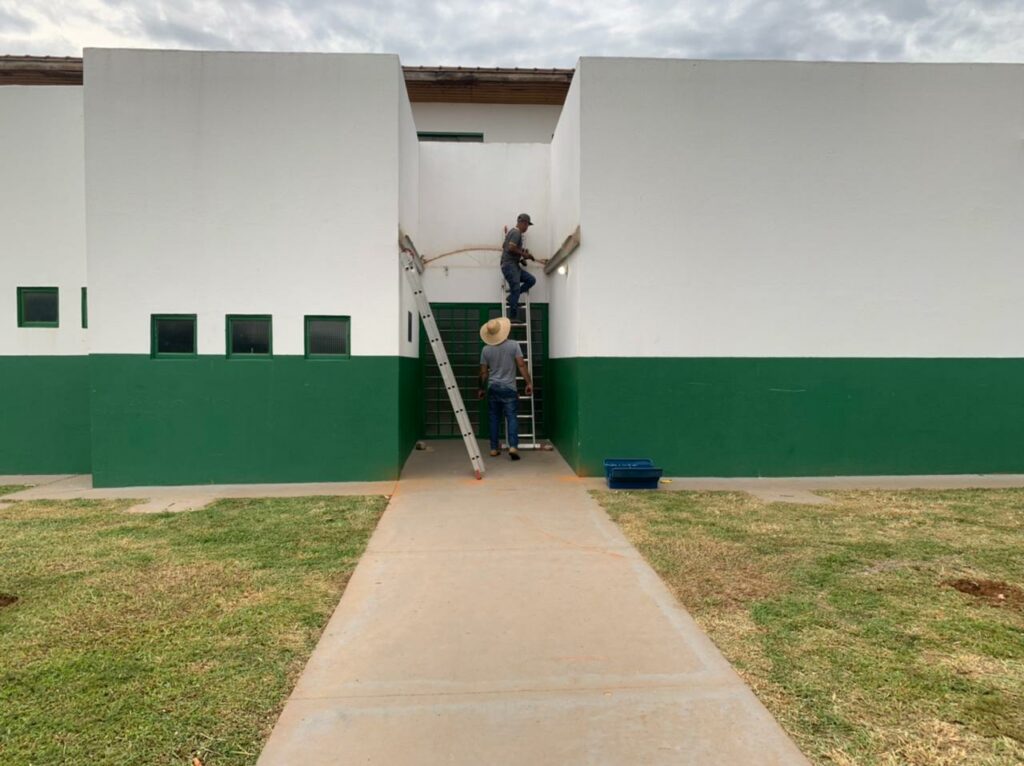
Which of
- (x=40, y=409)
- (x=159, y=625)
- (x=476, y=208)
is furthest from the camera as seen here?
Answer: (x=476, y=208)

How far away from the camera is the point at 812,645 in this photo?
379 centimetres

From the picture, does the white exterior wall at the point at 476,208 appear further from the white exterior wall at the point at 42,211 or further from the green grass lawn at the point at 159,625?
the green grass lawn at the point at 159,625

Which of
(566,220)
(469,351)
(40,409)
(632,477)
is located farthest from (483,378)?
(40,409)

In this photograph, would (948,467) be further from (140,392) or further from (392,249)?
(140,392)

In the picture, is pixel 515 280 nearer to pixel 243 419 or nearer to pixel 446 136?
pixel 243 419

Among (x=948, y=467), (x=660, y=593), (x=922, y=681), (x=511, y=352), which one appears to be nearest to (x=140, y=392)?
(x=511, y=352)

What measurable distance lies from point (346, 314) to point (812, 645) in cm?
666

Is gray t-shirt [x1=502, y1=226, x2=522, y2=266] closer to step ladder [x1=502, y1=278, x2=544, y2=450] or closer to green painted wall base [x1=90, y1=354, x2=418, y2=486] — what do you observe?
step ladder [x1=502, y1=278, x2=544, y2=450]

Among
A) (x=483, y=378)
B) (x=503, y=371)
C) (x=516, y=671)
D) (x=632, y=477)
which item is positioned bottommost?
(x=516, y=671)

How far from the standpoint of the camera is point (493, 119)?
1558 centimetres

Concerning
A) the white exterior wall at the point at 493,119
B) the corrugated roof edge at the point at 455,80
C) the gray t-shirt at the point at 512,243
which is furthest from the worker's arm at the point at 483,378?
the white exterior wall at the point at 493,119

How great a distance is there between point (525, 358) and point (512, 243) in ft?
6.45

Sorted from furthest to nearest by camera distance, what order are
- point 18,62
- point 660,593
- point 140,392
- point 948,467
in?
point 18,62
point 948,467
point 140,392
point 660,593

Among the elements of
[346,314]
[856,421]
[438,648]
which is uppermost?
[346,314]
